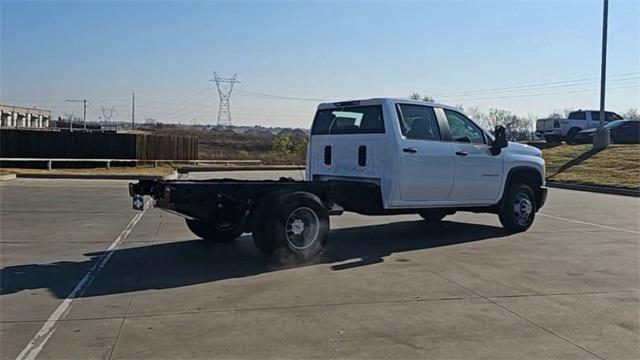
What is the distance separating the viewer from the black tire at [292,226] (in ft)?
26.3

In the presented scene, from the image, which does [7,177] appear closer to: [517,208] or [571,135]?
[517,208]

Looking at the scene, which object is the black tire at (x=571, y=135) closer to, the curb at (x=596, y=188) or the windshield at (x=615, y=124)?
the windshield at (x=615, y=124)

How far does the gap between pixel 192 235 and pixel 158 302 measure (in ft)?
14.7

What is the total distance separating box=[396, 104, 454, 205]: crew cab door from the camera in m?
9.41

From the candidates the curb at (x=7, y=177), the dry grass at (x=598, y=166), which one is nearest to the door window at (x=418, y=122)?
the dry grass at (x=598, y=166)

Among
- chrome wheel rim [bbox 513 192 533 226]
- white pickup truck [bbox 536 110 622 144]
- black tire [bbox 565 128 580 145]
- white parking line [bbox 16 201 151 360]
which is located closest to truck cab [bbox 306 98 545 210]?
chrome wheel rim [bbox 513 192 533 226]

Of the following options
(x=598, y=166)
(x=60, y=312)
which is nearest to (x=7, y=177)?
(x=60, y=312)

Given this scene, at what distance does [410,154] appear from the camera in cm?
941

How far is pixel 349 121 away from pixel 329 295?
393 cm

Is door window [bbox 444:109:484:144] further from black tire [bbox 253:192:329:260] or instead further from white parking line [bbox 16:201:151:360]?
white parking line [bbox 16:201:151:360]

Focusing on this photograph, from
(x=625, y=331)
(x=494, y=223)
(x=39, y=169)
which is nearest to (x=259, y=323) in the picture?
(x=625, y=331)

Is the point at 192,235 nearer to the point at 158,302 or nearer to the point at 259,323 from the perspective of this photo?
the point at 158,302

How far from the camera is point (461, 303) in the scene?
6.45 m

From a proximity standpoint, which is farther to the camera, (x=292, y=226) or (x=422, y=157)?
(x=422, y=157)
